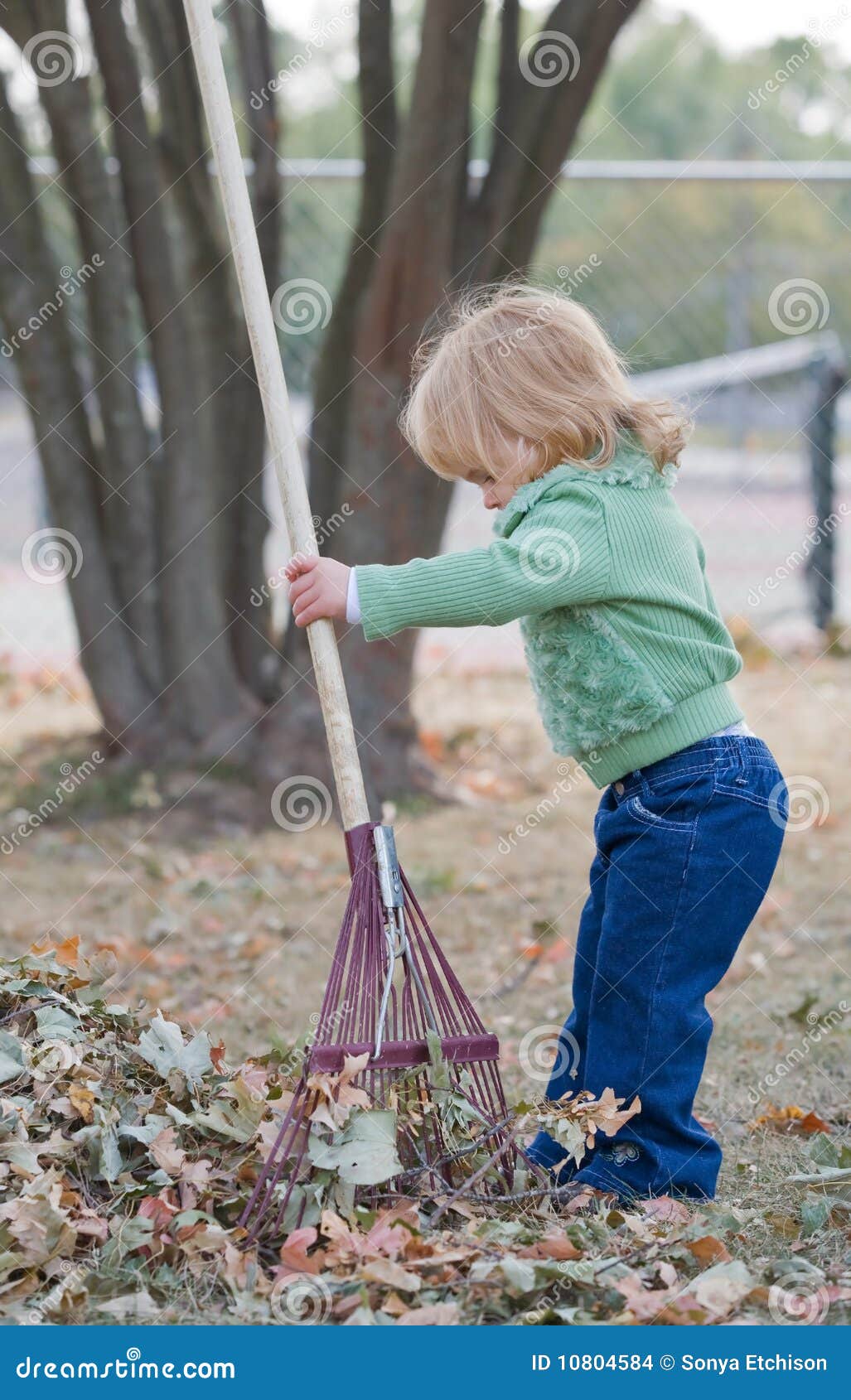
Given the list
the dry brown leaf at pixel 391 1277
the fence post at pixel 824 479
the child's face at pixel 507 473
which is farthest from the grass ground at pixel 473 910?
the fence post at pixel 824 479

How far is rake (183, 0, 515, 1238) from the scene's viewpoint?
6.53ft

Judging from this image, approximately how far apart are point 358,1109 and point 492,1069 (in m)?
0.26

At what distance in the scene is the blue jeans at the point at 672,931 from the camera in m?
2.22

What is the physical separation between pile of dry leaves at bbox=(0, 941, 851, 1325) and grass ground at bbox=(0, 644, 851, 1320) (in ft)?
0.56

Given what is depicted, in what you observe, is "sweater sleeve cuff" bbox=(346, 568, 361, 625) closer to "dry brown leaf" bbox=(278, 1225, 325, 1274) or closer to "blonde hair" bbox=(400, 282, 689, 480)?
"blonde hair" bbox=(400, 282, 689, 480)

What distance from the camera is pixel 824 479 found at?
805 centimetres

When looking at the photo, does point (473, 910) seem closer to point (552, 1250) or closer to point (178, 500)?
point (178, 500)

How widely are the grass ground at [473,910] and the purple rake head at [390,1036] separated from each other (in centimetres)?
44

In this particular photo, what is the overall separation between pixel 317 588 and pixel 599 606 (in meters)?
0.46

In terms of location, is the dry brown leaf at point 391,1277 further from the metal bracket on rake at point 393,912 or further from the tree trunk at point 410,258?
the tree trunk at point 410,258

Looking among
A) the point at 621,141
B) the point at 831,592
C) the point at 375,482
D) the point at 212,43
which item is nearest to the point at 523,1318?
the point at 212,43

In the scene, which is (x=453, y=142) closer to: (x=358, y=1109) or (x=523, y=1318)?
(x=358, y=1109)

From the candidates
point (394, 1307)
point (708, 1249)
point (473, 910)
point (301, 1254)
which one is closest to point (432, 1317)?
point (394, 1307)

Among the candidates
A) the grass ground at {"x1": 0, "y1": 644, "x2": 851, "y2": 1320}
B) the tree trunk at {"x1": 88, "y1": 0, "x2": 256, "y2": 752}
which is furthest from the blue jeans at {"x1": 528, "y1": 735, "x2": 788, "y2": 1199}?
the tree trunk at {"x1": 88, "y1": 0, "x2": 256, "y2": 752}
